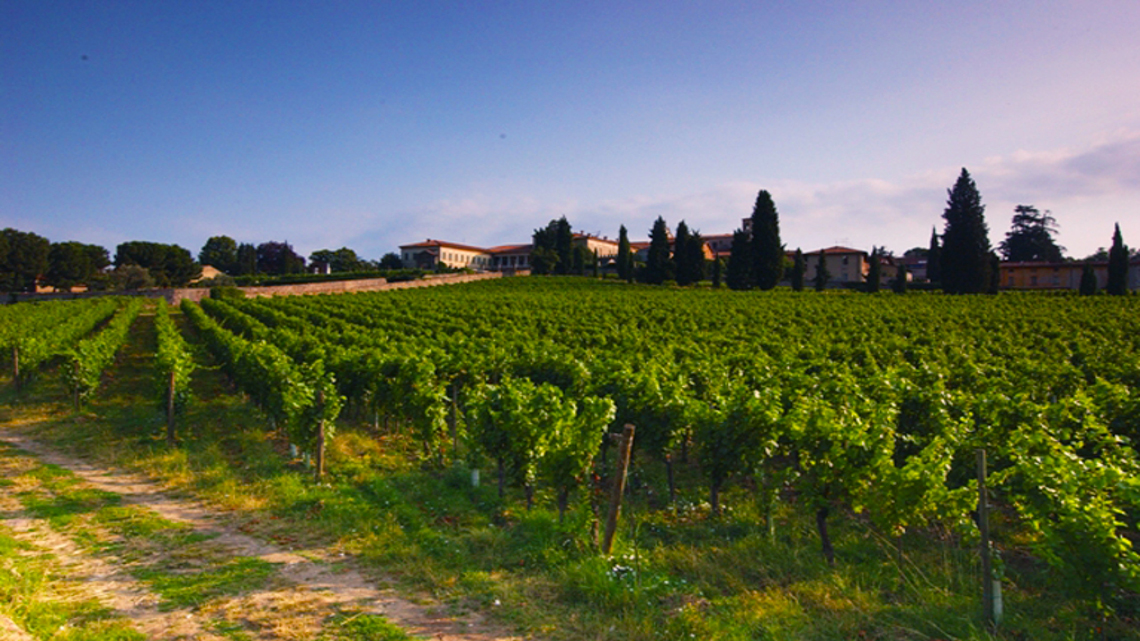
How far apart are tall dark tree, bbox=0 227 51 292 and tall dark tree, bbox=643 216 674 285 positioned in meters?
88.0

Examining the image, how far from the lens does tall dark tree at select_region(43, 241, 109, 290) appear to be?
310 ft

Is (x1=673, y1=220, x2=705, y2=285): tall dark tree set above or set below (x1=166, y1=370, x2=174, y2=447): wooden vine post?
above

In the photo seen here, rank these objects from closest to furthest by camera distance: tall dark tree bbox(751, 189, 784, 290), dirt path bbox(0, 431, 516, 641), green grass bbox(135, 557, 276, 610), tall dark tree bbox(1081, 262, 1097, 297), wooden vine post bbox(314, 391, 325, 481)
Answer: dirt path bbox(0, 431, 516, 641) < green grass bbox(135, 557, 276, 610) < wooden vine post bbox(314, 391, 325, 481) < tall dark tree bbox(1081, 262, 1097, 297) < tall dark tree bbox(751, 189, 784, 290)

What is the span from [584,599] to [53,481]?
32.1 ft

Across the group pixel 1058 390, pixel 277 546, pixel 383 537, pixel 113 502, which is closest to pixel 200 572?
pixel 277 546

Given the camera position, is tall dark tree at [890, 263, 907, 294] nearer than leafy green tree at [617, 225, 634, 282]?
Yes

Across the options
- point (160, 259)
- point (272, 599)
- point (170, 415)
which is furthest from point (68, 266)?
point (272, 599)

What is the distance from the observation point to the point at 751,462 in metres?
8.34

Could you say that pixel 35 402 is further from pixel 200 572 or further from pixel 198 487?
pixel 200 572

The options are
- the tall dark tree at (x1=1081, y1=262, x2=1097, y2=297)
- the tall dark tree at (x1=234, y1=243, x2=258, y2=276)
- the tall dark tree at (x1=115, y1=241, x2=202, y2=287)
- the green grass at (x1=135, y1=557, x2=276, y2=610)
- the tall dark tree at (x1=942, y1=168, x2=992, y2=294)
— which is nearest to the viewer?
the green grass at (x1=135, y1=557, x2=276, y2=610)

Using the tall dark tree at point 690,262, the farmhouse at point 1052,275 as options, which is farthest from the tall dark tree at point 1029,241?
the tall dark tree at point 690,262

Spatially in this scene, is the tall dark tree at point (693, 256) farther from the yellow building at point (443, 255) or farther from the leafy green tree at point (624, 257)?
the yellow building at point (443, 255)

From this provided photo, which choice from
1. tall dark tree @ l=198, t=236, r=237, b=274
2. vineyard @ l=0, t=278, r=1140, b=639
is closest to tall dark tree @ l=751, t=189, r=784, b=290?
vineyard @ l=0, t=278, r=1140, b=639

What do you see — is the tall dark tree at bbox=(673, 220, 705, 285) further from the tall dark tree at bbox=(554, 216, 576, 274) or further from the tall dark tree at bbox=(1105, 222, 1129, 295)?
the tall dark tree at bbox=(1105, 222, 1129, 295)
